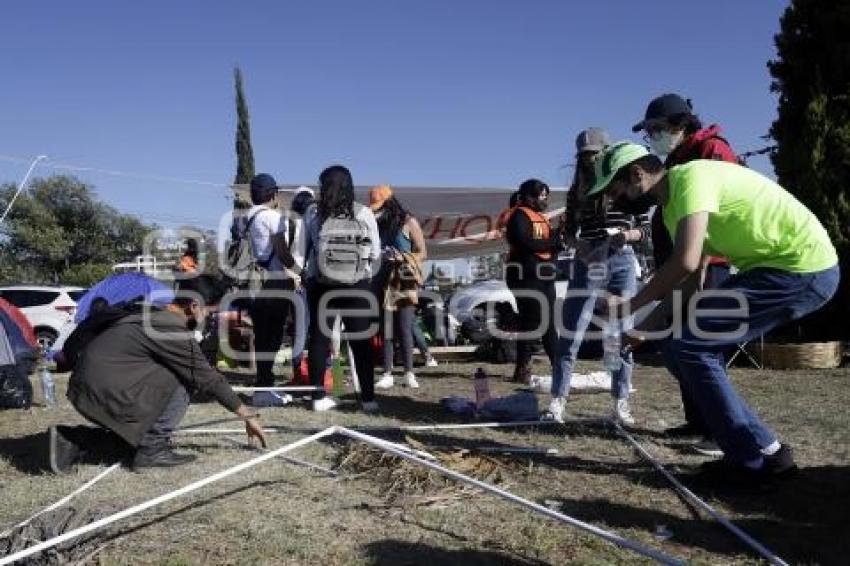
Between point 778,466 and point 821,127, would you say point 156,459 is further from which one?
point 821,127

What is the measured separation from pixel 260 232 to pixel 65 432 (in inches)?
85.6

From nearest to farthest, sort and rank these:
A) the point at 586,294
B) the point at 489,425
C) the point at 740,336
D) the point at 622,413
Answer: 1. the point at 740,336
2. the point at 489,425
3. the point at 586,294
4. the point at 622,413

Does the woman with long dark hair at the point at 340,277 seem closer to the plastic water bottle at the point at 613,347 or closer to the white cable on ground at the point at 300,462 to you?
the white cable on ground at the point at 300,462

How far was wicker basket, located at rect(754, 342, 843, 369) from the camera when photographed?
6.65 m

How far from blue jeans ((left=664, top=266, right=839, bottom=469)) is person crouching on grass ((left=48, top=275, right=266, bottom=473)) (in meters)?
1.96

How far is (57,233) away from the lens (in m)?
32.4

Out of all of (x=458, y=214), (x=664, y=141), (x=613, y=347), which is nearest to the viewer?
(x=664, y=141)

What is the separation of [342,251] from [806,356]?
4535mm

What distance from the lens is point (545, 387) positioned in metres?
5.63

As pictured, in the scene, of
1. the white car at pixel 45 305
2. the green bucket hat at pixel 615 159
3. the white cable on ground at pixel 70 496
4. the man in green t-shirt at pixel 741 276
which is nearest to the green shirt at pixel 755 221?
the man in green t-shirt at pixel 741 276

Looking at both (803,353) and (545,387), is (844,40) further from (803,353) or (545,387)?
(545,387)

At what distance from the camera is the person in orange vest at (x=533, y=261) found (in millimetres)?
5816

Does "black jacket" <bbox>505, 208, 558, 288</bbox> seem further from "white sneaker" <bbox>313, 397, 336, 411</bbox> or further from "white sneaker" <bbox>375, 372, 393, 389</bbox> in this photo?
"white sneaker" <bbox>313, 397, 336, 411</bbox>

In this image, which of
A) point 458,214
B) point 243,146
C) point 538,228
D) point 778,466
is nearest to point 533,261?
point 538,228
